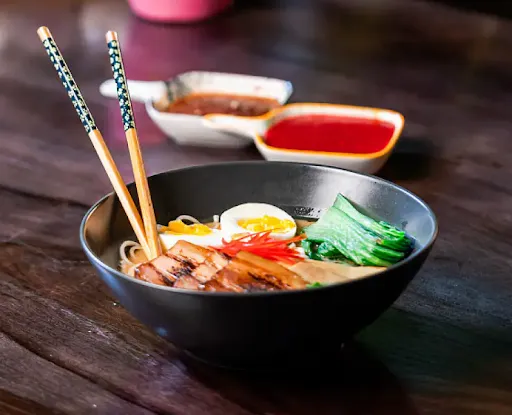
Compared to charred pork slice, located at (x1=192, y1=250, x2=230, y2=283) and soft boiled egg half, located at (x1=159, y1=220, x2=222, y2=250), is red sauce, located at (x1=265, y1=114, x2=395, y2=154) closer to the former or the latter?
soft boiled egg half, located at (x1=159, y1=220, x2=222, y2=250)

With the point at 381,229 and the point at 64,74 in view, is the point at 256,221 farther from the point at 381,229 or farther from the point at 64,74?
the point at 64,74

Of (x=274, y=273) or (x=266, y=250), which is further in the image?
(x=266, y=250)

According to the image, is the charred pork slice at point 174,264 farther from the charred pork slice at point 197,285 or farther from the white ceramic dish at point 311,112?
the white ceramic dish at point 311,112

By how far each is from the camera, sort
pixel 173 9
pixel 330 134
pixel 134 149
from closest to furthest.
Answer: pixel 134 149, pixel 330 134, pixel 173 9

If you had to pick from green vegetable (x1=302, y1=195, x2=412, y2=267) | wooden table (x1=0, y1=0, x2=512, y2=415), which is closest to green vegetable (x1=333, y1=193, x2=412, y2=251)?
green vegetable (x1=302, y1=195, x2=412, y2=267)

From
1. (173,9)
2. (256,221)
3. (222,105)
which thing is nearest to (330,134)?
(222,105)

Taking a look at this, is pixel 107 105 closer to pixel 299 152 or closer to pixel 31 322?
pixel 299 152

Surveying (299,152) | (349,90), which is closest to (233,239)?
(299,152)

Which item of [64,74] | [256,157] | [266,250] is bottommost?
[256,157]
